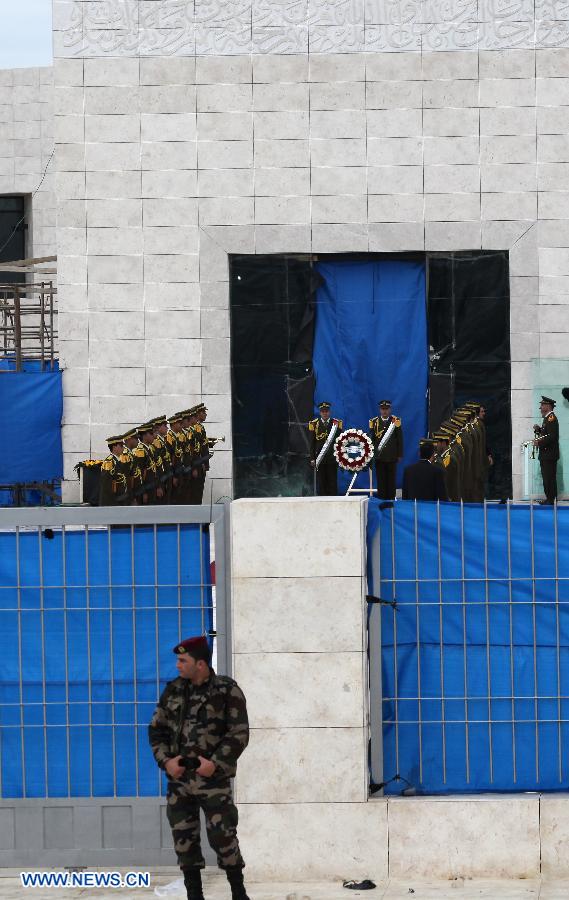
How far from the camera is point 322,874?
9.38 m

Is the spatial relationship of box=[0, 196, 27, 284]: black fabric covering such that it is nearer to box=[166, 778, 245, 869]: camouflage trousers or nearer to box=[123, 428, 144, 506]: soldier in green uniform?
box=[123, 428, 144, 506]: soldier in green uniform

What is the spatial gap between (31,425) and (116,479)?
617 cm

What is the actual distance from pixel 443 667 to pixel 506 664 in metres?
0.40

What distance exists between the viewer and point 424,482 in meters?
16.8

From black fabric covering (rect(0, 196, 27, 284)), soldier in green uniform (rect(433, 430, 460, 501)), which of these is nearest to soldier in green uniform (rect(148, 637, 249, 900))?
soldier in green uniform (rect(433, 430, 460, 501))

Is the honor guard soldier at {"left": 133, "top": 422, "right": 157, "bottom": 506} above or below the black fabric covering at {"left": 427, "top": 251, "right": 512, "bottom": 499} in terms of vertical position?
below

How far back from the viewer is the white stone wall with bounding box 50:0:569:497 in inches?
1012

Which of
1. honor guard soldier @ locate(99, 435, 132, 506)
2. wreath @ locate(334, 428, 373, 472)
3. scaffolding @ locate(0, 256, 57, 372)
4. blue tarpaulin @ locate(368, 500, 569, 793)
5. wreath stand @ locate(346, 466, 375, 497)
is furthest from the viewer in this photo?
scaffolding @ locate(0, 256, 57, 372)

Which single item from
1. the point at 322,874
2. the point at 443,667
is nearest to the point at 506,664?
the point at 443,667

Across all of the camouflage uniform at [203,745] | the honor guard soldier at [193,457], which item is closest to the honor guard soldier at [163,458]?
the honor guard soldier at [193,457]

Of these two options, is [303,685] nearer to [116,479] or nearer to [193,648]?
[193,648]

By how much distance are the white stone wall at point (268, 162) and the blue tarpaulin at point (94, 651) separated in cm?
1645

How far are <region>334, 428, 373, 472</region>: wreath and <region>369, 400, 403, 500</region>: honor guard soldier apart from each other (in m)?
0.21

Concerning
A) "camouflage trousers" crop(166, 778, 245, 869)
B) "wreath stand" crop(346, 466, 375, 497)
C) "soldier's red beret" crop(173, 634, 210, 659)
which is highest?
"wreath stand" crop(346, 466, 375, 497)
